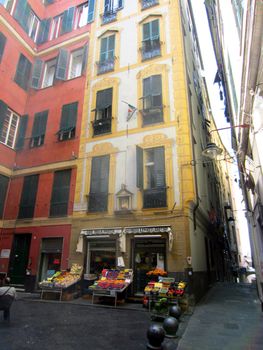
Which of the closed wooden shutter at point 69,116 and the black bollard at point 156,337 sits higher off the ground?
the closed wooden shutter at point 69,116

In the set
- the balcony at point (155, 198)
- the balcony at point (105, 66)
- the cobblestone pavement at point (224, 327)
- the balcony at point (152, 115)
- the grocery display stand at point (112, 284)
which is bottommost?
the cobblestone pavement at point (224, 327)

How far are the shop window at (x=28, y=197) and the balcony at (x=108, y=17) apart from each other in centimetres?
1123

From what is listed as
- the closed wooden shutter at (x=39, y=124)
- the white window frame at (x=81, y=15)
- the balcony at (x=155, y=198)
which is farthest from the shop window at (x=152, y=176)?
the white window frame at (x=81, y=15)

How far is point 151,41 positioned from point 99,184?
8.68 meters

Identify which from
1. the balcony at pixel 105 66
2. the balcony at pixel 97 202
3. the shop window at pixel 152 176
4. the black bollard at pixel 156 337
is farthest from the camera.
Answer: the balcony at pixel 105 66

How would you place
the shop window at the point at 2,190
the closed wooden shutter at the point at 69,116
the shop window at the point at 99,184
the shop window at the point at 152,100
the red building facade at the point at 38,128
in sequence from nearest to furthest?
the shop window at the point at 99,184 → the shop window at the point at 152,100 → the red building facade at the point at 38,128 → the shop window at the point at 2,190 → the closed wooden shutter at the point at 69,116

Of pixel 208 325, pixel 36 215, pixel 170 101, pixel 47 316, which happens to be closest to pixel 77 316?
pixel 47 316

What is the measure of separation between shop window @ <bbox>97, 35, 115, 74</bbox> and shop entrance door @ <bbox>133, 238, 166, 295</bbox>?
10.4 meters

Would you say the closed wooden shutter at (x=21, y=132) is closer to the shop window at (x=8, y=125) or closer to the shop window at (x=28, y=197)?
the shop window at (x=8, y=125)

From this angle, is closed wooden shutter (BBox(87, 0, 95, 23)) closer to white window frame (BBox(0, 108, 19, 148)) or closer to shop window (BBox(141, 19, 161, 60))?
shop window (BBox(141, 19, 161, 60))

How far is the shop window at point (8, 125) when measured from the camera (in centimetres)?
1581

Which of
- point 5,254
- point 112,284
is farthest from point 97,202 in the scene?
point 5,254

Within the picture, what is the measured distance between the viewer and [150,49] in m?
15.1

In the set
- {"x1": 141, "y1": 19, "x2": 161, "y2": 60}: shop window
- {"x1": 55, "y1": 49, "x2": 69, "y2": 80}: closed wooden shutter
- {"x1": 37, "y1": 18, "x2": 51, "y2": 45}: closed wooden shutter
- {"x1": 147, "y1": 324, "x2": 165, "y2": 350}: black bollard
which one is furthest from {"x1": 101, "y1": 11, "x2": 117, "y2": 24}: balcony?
{"x1": 147, "y1": 324, "x2": 165, "y2": 350}: black bollard
